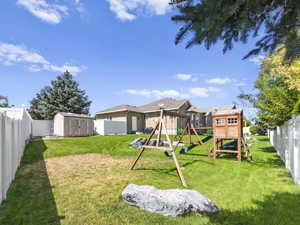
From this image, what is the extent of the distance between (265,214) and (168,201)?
70.0 inches

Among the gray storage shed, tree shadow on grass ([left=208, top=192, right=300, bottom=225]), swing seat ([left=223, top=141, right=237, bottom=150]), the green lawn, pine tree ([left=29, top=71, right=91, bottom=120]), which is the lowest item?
the green lawn

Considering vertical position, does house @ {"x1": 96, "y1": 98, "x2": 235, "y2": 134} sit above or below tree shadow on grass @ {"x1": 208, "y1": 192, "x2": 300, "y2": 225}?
above

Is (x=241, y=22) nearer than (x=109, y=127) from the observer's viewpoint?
Yes

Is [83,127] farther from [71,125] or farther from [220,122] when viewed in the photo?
[220,122]

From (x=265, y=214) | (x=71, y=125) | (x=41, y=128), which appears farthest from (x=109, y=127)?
(x=265, y=214)

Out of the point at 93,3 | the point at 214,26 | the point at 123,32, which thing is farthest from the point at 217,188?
the point at 123,32

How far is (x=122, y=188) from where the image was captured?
173 inches

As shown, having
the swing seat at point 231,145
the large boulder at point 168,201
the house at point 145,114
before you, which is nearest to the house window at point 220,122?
the swing seat at point 231,145

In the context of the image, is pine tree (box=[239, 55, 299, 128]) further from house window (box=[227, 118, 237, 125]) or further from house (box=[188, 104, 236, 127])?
house (box=[188, 104, 236, 127])

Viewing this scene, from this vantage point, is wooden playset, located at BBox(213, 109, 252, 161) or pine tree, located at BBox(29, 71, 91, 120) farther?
pine tree, located at BBox(29, 71, 91, 120)

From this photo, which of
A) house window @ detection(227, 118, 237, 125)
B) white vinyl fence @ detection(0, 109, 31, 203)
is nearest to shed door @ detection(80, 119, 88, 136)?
white vinyl fence @ detection(0, 109, 31, 203)

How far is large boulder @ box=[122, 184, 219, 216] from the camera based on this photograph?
3.05 m

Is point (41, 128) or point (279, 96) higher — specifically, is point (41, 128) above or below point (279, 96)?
below

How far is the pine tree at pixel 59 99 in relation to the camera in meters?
27.5
